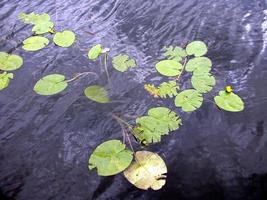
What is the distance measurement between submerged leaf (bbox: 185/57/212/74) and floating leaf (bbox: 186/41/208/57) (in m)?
0.04

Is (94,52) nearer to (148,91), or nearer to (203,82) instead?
(148,91)

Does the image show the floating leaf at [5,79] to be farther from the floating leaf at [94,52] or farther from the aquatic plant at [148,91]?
the floating leaf at [94,52]

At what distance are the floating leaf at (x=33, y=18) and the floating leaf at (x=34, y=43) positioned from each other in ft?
0.47

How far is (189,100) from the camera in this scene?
132 cm

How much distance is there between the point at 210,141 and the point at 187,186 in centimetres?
21

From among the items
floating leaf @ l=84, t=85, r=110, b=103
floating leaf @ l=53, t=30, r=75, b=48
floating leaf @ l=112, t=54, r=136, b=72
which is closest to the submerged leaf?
floating leaf @ l=112, t=54, r=136, b=72

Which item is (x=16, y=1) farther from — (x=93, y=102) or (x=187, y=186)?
(x=187, y=186)

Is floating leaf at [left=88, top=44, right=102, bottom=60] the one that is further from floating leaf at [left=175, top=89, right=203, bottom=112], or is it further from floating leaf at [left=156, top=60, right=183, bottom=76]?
floating leaf at [left=175, top=89, right=203, bottom=112]

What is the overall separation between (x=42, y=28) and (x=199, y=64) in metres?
0.87

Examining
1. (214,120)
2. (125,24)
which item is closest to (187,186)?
(214,120)

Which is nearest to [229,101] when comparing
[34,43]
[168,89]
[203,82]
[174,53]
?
[203,82]

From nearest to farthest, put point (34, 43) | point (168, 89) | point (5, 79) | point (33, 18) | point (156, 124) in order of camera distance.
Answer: point (156, 124)
point (168, 89)
point (5, 79)
point (34, 43)
point (33, 18)

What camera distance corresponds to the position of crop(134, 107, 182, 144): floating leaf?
1.22 metres

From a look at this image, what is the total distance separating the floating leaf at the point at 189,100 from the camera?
51.2 inches
